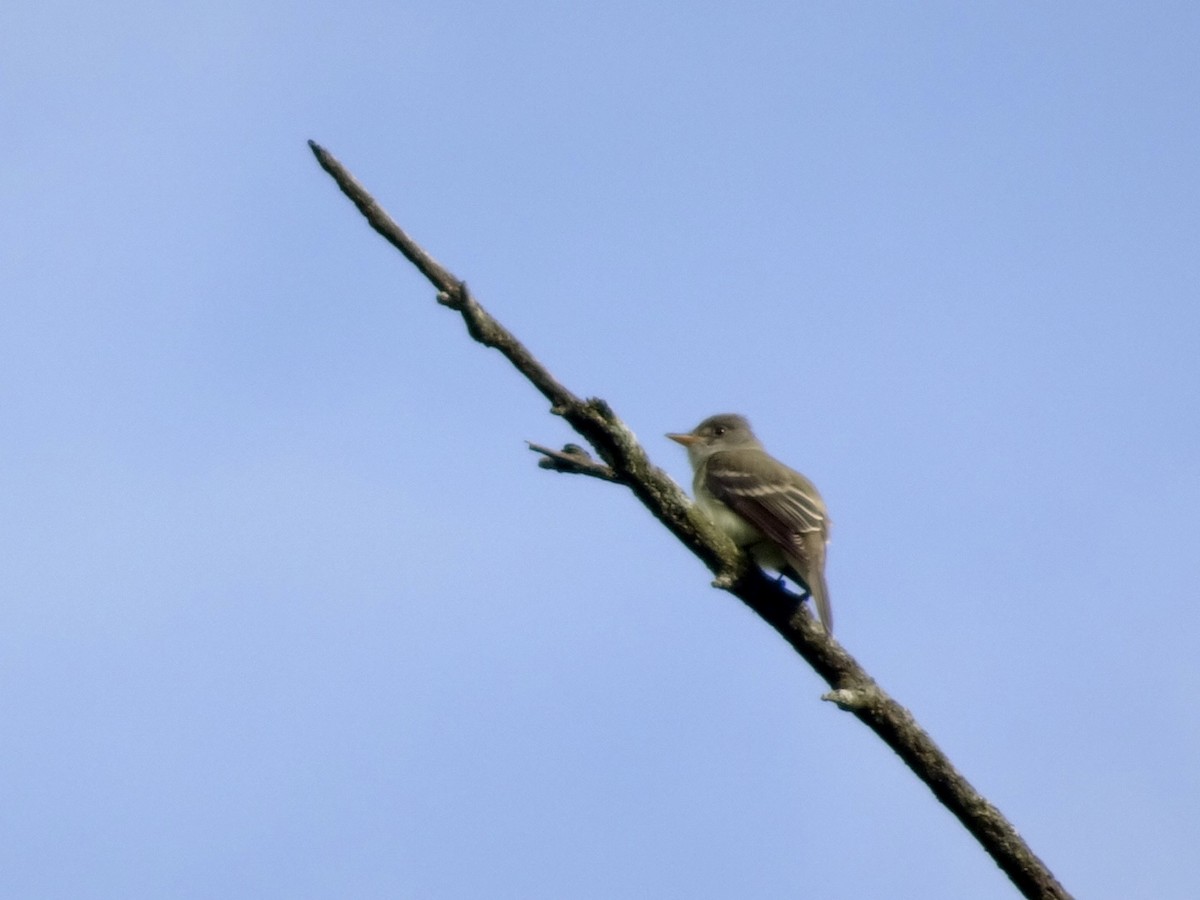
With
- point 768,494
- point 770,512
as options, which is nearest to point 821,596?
point 770,512

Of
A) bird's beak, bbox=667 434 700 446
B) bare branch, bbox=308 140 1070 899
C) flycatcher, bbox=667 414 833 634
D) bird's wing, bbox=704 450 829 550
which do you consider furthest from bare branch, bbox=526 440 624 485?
bird's beak, bbox=667 434 700 446

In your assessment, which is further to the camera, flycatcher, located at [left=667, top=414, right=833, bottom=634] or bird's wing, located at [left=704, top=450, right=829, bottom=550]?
bird's wing, located at [left=704, top=450, right=829, bottom=550]

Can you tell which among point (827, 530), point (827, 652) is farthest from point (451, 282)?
point (827, 530)

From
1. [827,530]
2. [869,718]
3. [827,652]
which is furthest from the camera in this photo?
[827,530]

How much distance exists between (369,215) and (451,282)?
0.37 m

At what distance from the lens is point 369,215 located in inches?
193

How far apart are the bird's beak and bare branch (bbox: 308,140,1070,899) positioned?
6.22m

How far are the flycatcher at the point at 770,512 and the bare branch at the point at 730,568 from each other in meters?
1.79

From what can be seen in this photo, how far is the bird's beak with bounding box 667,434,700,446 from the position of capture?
38.6 ft

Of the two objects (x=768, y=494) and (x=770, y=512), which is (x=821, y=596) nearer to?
(x=770, y=512)

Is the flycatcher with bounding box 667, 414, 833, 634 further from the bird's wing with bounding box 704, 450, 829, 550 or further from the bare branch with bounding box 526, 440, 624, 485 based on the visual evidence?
the bare branch with bounding box 526, 440, 624, 485

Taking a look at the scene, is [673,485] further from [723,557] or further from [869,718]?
[869,718]

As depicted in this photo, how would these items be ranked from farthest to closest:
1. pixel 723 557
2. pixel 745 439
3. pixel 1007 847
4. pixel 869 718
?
1. pixel 745 439
2. pixel 723 557
3. pixel 869 718
4. pixel 1007 847

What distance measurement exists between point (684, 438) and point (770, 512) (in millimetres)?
3397
